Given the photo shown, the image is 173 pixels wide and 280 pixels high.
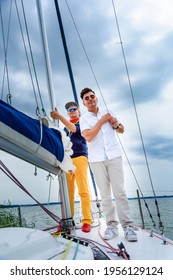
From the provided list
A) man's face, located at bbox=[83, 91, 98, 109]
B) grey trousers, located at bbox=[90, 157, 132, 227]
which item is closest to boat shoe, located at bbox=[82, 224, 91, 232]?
grey trousers, located at bbox=[90, 157, 132, 227]

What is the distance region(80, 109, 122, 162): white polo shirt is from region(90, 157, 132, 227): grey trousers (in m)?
0.06

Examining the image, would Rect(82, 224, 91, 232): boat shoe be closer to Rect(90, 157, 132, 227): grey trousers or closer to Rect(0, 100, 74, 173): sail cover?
Rect(90, 157, 132, 227): grey trousers

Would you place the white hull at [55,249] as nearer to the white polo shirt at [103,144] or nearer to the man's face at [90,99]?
the white polo shirt at [103,144]

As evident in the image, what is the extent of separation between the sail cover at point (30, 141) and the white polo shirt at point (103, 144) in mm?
436

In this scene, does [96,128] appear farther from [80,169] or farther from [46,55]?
[46,55]

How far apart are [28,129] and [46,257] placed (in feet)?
2.47

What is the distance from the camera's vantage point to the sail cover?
1.35 m

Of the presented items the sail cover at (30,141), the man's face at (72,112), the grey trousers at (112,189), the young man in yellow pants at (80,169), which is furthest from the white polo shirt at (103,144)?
the man's face at (72,112)

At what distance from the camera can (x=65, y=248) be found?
4.77ft

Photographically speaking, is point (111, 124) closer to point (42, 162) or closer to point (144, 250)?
point (42, 162)

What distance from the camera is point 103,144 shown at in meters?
2.41

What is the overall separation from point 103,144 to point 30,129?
3.48ft

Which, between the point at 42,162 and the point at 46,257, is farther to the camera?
the point at 42,162
